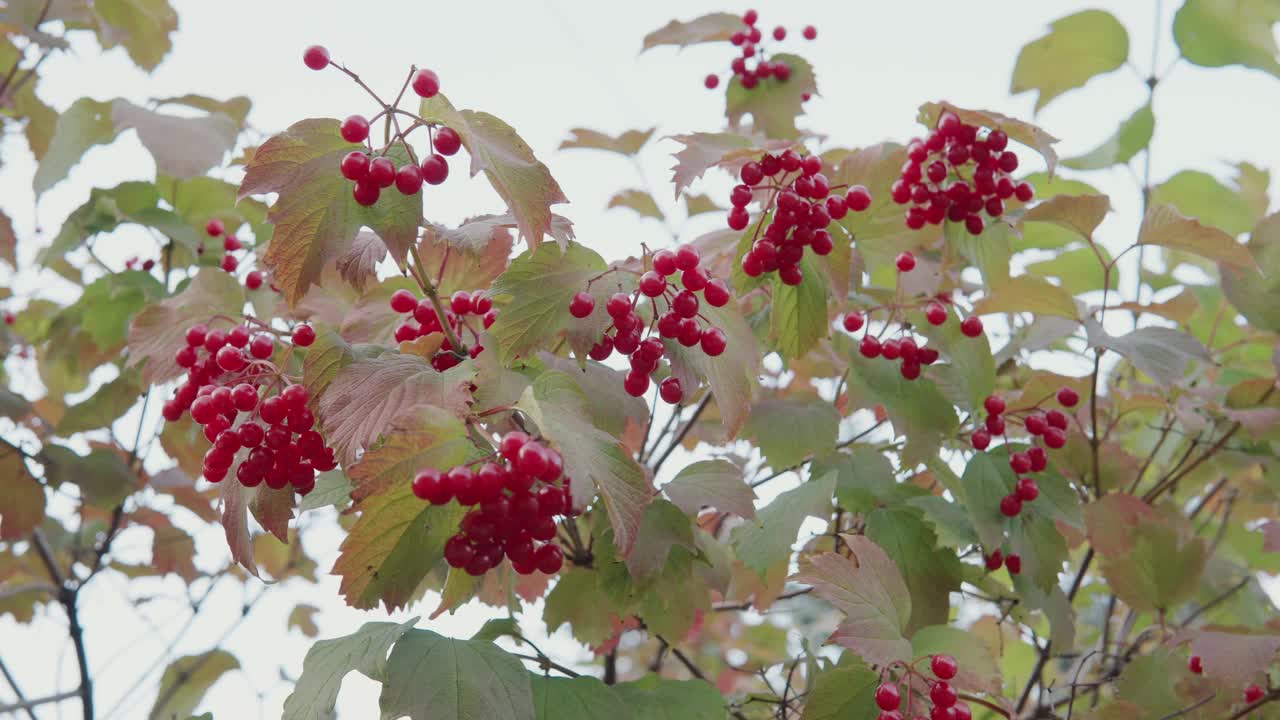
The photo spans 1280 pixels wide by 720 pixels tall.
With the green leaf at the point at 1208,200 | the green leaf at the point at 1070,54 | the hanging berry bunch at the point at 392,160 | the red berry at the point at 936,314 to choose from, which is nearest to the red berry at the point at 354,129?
the hanging berry bunch at the point at 392,160

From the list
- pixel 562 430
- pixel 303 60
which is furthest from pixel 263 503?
pixel 303 60

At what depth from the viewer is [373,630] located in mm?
1216

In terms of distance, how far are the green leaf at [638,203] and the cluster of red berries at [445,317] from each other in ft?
3.26

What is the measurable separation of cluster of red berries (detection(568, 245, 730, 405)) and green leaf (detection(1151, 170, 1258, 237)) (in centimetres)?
154

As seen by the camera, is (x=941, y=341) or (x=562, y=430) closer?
(x=562, y=430)

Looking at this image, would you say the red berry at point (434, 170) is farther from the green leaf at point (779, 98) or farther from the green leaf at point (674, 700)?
the green leaf at point (779, 98)

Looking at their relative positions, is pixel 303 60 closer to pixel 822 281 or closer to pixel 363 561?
pixel 363 561

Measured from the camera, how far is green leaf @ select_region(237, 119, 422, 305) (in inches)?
43.9

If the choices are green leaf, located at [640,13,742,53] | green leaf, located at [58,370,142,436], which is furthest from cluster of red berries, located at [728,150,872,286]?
green leaf, located at [58,370,142,436]

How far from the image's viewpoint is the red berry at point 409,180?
1.09m

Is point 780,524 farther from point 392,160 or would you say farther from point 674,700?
point 392,160

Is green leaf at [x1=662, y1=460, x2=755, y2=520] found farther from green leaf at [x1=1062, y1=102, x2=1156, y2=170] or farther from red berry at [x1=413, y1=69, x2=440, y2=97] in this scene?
green leaf at [x1=1062, y1=102, x2=1156, y2=170]

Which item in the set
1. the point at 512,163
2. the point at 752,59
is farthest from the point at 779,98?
the point at 512,163

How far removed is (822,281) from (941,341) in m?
0.32
